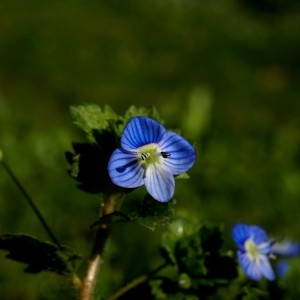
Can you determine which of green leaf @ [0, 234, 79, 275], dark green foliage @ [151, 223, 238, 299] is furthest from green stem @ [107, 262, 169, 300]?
green leaf @ [0, 234, 79, 275]

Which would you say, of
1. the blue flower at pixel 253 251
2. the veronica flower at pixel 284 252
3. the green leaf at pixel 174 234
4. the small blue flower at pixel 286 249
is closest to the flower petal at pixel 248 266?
the blue flower at pixel 253 251

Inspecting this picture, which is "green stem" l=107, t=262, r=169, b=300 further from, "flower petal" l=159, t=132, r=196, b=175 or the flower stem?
"flower petal" l=159, t=132, r=196, b=175

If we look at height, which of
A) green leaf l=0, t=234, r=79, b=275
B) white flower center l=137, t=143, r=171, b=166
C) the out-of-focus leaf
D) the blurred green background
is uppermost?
the blurred green background

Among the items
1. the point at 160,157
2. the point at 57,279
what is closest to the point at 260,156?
the point at 57,279

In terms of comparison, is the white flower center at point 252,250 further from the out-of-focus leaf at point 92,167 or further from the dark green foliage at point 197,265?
the out-of-focus leaf at point 92,167

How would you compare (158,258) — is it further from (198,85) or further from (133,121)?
(198,85)

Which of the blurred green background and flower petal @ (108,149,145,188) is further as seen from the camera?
the blurred green background
